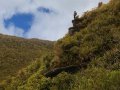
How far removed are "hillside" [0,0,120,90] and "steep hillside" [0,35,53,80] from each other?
3518 cm

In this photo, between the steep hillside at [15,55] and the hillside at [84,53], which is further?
the steep hillside at [15,55]

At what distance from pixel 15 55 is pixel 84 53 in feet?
221

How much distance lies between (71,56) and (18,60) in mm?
59819

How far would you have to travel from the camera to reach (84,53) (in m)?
33.5

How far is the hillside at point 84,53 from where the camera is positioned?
30.1m

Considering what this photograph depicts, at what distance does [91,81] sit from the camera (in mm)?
24594

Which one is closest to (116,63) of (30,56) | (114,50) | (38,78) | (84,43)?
(114,50)

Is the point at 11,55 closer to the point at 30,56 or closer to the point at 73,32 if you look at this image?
the point at 30,56

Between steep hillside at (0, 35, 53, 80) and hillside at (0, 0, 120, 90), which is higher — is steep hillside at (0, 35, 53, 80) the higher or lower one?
the higher one

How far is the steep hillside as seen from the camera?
83.3 metres

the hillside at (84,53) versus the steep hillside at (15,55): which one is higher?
the steep hillside at (15,55)

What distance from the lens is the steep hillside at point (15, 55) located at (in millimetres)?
83287

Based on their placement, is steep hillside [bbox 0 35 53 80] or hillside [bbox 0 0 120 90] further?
steep hillside [bbox 0 35 53 80]

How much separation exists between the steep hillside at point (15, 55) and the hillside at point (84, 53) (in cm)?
3518
